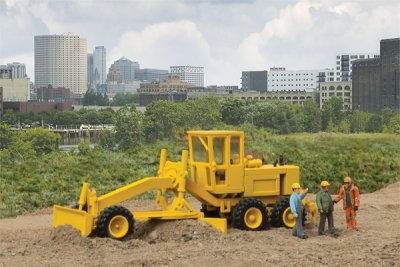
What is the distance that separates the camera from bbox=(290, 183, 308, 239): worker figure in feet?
60.1

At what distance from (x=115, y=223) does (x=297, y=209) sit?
386cm

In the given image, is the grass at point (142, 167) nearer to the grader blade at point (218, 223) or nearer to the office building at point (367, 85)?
the grader blade at point (218, 223)

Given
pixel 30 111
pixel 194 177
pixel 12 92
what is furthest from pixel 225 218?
pixel 12 92

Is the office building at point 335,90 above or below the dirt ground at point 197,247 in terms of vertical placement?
above

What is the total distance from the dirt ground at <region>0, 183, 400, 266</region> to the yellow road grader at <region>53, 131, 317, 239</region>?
0.30 m

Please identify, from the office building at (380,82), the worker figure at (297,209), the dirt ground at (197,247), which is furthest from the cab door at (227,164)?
the office building at (380,82)

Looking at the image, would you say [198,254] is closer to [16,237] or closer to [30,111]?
[16,237]

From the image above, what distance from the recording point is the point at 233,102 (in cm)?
7581

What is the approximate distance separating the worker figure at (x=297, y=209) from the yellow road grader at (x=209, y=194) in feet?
2.04

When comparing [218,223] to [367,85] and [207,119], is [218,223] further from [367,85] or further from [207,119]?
[367,85]

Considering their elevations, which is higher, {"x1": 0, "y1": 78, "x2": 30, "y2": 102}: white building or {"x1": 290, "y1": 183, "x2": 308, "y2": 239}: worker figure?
{"x1": 0, "y1": 78, "x2": 30, "y2": 102}: white building

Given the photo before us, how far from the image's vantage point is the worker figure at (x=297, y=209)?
1833 cm

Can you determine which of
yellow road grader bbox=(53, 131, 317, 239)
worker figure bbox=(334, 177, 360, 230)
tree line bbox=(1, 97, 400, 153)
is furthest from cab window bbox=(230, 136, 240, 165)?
tree line bbox=(1, 97, 400, 153)

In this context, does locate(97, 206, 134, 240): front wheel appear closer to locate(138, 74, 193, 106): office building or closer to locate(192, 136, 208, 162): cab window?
locate(192, 136, 208, 162): cab window
